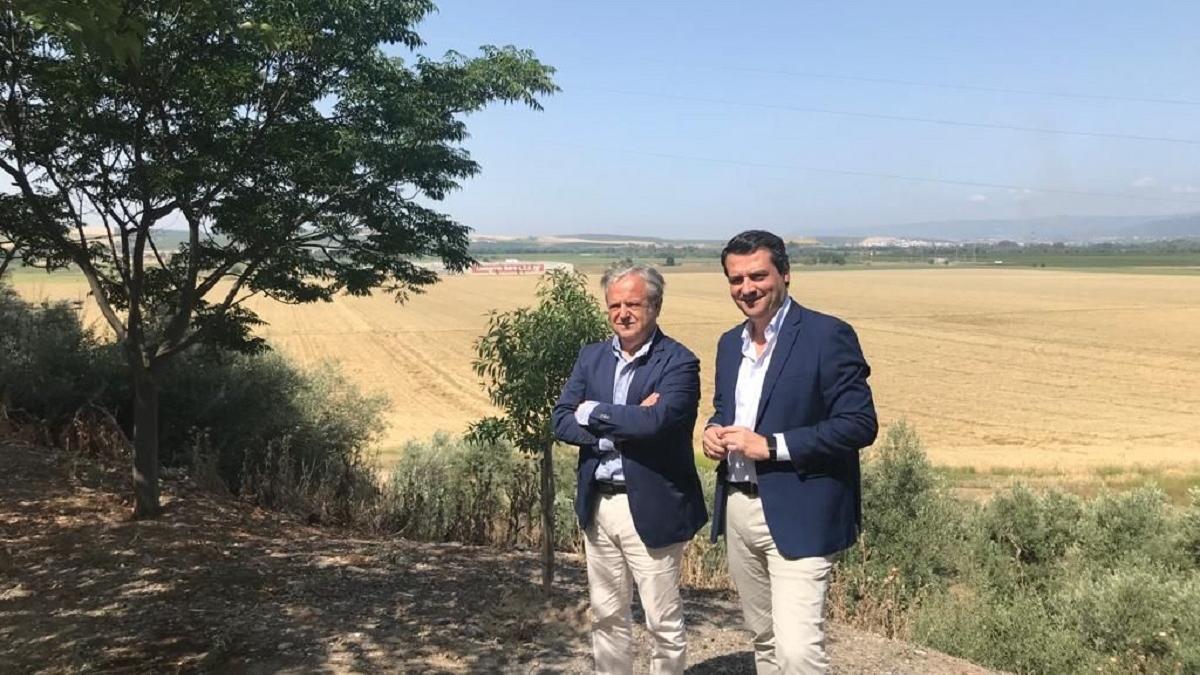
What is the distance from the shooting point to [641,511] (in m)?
2.98

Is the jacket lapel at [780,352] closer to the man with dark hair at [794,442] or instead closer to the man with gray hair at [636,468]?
the man with dark hair at [794,442]

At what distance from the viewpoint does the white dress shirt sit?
285 centimetres

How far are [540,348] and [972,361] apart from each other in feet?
131

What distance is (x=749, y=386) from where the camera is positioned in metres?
2.91

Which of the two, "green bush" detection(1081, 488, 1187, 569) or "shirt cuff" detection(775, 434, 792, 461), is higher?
"shirt cuff" detection(775, 434, 792, 461)

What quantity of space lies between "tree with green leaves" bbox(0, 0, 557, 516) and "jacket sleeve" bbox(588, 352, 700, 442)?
4.02m

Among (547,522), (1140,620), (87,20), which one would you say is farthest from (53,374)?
(1140,620)

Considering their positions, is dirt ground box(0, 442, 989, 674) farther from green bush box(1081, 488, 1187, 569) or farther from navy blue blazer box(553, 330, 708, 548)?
green bush box(1081, 488, 1187, 569)

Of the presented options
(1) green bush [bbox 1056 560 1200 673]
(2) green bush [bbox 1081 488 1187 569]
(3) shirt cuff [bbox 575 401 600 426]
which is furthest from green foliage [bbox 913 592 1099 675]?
(3) shirt cuff [bbox 575 401 600 426]

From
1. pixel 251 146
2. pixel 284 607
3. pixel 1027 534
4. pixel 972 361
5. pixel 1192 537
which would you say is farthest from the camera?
pixel 972 361

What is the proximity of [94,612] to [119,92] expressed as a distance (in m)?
3.74

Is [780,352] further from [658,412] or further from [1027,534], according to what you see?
[1027,534]

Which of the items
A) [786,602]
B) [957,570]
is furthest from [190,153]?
[957,570]

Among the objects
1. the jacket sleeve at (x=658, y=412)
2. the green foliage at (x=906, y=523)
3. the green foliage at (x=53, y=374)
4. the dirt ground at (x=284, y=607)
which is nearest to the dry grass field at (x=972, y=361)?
the green foliage at (x=53, y=374)
